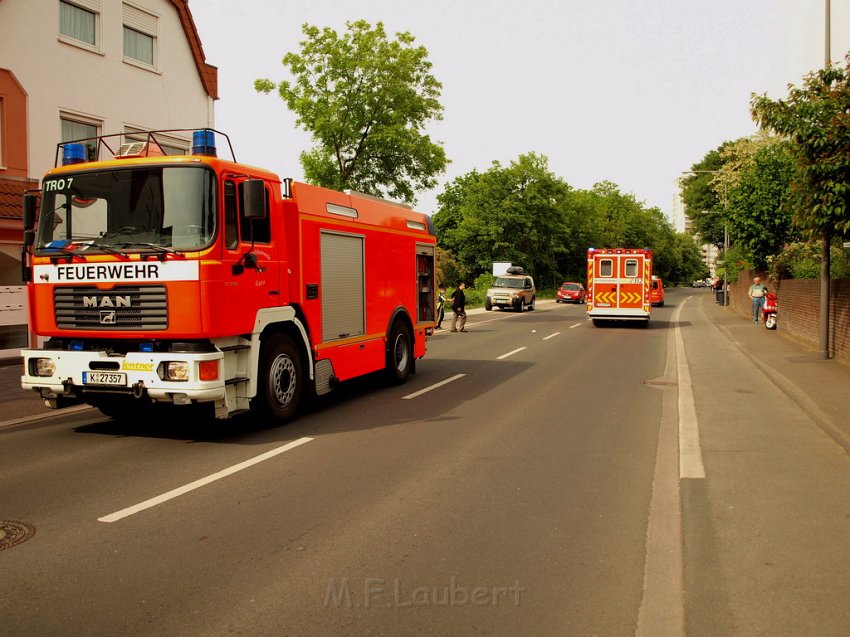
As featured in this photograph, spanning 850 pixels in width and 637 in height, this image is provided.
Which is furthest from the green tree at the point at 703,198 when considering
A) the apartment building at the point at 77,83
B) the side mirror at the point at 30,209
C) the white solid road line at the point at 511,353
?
the side mirror at the point at 30,209

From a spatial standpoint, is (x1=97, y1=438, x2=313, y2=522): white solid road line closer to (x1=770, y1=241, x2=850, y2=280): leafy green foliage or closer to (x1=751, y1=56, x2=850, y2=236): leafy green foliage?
(x1=751, y1=56, x2=850, y2=236): leafy green foliage

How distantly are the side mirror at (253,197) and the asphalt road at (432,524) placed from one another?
7.77 ft

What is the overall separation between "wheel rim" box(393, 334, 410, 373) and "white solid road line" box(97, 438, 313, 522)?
4.28m

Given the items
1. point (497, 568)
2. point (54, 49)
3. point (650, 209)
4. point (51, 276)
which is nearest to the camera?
point (497, 568)

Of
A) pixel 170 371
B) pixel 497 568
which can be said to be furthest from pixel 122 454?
pixel 497 568

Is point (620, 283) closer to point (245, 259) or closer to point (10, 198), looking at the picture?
point (10, 198)

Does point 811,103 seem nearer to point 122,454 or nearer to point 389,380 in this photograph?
point 389,380

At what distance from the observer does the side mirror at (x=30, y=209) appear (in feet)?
26.3

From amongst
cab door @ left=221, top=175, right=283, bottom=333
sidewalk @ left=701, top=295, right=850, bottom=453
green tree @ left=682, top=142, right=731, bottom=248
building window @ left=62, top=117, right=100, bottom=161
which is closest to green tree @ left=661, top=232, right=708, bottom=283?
green tree @ left=682, top=142, right=731, bottom=248

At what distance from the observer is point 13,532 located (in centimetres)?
488

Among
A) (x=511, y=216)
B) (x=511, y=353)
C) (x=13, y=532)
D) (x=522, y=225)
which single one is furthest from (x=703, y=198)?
(x=13, y=532)

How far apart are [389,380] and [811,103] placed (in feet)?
28.1

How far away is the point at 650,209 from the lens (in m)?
121

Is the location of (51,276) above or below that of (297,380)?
above
